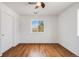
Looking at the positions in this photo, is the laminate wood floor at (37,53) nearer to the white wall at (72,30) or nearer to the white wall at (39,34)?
the white wall at (72,30)

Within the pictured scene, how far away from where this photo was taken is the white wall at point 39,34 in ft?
29.3

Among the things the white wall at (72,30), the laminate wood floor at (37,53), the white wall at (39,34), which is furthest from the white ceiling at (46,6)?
the white wall at (39,34)

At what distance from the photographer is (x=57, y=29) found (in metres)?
8.88

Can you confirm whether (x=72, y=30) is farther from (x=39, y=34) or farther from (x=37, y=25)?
(x=37, y=25)

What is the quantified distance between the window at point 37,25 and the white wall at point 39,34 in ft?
0.76

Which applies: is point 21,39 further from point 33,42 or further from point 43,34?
point 43,34

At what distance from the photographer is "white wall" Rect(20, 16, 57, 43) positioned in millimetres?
8922

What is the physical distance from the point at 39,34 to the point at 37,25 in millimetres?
663

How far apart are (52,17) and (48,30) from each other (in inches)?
37.6

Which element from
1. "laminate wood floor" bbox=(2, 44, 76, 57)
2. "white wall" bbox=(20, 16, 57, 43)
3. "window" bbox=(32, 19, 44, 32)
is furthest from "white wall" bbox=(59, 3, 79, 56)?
"window" bbox=(32, 19, 44, 32)

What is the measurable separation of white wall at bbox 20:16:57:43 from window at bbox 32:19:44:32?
9.1 inches

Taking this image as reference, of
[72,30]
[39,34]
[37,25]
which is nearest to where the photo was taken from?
[72,30]

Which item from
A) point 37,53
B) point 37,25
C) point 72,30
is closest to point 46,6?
point 72,30

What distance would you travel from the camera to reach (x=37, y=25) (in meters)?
9.06
